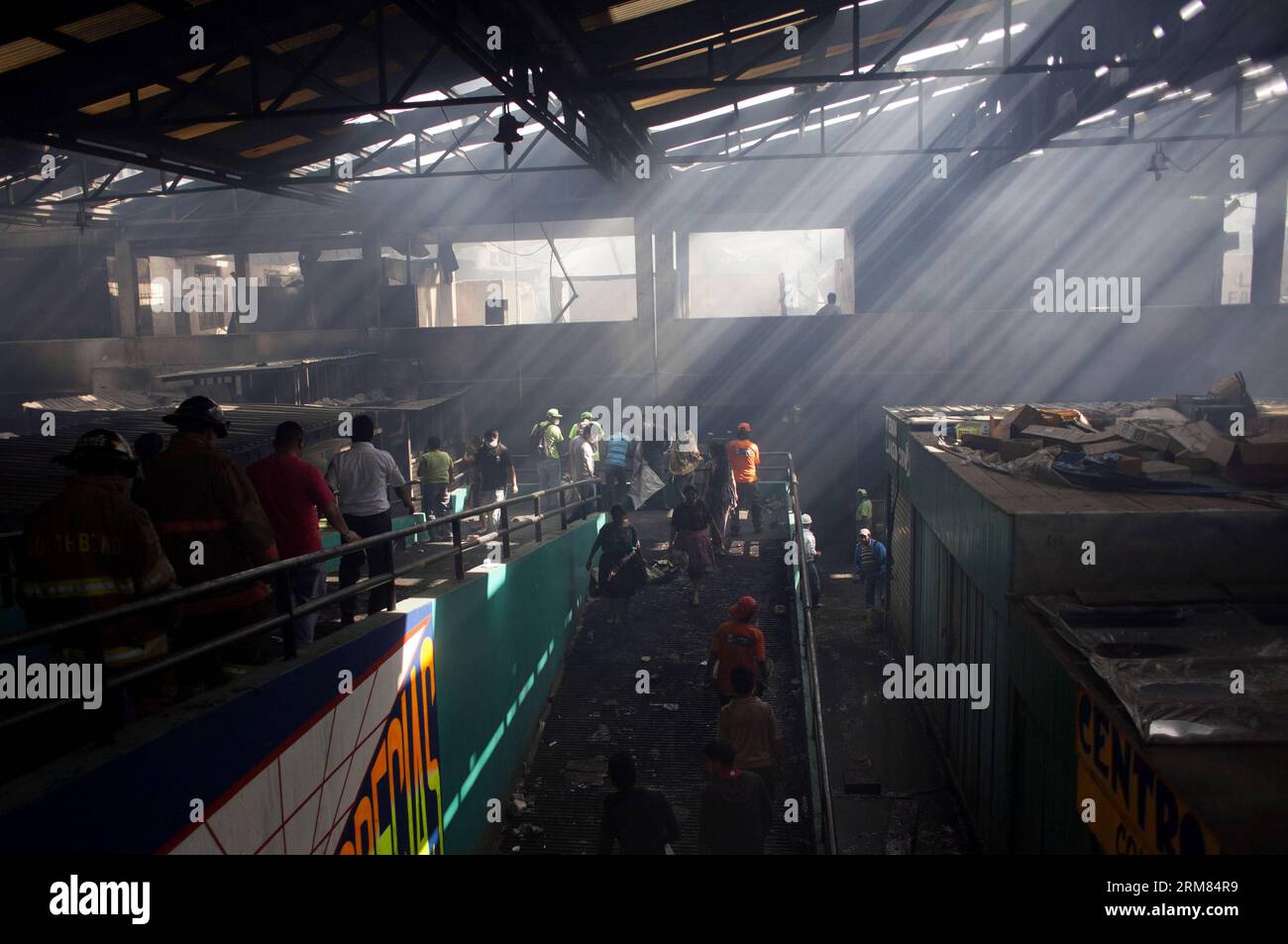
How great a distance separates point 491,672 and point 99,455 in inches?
187

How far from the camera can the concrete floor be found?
912 centimetres

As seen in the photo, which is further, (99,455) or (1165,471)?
(1165,471)

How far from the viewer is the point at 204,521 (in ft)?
15.7

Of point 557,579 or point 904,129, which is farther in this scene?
point 904,129

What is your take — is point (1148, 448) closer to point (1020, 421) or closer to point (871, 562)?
point (1020, 421)

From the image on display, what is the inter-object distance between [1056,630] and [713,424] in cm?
1787

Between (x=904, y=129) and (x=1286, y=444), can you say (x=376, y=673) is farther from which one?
(x=904, y=129)

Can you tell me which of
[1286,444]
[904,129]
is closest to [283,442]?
[1286,444]

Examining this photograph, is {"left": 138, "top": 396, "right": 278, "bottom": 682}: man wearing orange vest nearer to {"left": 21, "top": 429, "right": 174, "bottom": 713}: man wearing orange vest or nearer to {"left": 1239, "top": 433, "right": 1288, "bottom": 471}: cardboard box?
{"left": 21, "top": 429, "right": 174, "bottom": 713}: man wearing orange vest

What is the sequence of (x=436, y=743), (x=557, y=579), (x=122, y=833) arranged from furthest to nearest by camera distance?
(x=557, y=579) → (x=436, y=743) → (x=122, y=833)

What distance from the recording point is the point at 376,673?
579 cm

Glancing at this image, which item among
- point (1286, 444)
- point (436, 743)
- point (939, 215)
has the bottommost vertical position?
point (436, 743)
